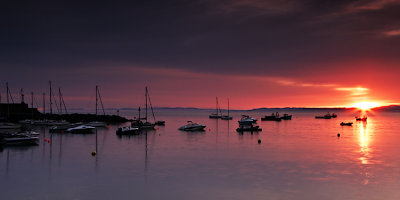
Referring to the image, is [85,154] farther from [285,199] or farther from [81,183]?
[285,199]

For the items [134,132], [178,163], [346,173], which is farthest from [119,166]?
[134,132]

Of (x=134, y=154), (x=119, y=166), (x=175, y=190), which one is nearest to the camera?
(x=175, y=190)

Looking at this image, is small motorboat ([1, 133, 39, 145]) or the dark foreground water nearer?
the dark foreground water

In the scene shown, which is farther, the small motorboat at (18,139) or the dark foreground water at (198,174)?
the small motorboat at (18,139)

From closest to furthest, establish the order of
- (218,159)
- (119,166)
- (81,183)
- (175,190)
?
1. (175,190)
2. (81,183)
3. (119,166)
4. (218,159)

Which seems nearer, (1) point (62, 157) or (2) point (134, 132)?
(1) point (62, 157)

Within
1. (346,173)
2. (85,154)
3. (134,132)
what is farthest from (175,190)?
(134,132)

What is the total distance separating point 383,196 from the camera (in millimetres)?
25266

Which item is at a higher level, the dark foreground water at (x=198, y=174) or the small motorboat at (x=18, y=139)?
the small motorboat at (x=18, y=139)

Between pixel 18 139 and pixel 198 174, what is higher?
pixel 18 139

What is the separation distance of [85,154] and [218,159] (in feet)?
60.1

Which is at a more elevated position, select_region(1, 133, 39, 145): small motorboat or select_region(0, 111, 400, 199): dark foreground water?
select_region(1, 133, 39, 145): small motorboat

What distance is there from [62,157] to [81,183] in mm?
17772

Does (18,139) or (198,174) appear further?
(18,139)
